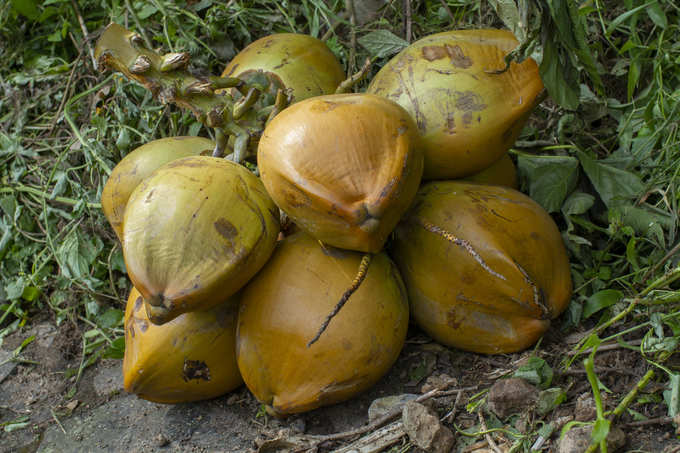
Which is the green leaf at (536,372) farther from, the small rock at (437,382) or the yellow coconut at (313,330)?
Answer: the yellow coconut at (313,330)

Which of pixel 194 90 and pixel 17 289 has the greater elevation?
pixel 194 90

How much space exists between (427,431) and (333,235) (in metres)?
0.53

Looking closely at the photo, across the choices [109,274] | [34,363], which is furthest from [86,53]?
[34,363]

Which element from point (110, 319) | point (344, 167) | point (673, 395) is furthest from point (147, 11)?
point (673, 395)

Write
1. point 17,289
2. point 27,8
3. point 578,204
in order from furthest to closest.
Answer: point 27,8, point 17,289, point 578,204

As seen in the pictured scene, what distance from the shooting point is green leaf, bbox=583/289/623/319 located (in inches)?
74.9

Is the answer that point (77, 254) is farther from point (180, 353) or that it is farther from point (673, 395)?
point (673, 395)

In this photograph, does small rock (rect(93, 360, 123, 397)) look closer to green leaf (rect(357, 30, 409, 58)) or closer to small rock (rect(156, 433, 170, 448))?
small rock (rect(156, 433, 170, 448))

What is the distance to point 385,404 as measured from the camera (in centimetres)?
182

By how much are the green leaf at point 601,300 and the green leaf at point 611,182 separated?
382 millimetres

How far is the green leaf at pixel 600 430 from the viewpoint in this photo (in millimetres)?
1322

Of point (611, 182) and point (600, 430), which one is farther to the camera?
point (611, 182)

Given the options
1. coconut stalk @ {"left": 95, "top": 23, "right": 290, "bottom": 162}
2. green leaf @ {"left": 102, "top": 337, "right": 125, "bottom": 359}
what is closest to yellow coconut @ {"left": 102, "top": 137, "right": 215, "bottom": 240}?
coconut stalk @ {"left": 95, "top": 23, "right": 290, "bottom": 162}

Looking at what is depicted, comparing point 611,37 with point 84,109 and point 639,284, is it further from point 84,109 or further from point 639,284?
point 84,109
